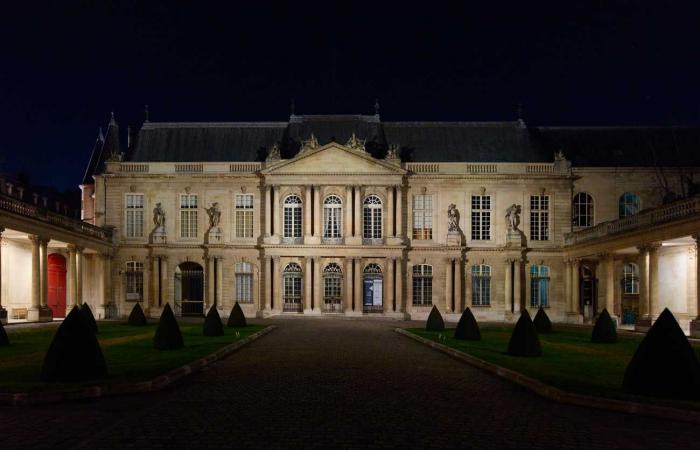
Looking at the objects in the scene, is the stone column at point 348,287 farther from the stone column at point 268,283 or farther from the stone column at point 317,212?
the stone column at point 268,283

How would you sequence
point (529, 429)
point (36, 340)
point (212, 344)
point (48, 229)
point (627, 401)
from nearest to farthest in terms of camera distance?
point (529, 429)
point (627, 401)
point (212, 344)
point (36, 340)
point (48, 229)

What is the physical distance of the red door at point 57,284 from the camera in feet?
148

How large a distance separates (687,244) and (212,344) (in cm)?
2538

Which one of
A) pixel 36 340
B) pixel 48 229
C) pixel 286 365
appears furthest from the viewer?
pixel 48 229

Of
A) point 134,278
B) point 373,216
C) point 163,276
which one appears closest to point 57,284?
point 134,278

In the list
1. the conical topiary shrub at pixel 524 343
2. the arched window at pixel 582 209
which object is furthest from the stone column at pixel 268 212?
the conical topiary shrub at pixel 524 343

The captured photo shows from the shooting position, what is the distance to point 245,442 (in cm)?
894

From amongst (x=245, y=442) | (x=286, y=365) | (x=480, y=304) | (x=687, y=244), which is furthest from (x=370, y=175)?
(x=245, y=442)

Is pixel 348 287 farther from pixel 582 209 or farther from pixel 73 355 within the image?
pixel 73 355

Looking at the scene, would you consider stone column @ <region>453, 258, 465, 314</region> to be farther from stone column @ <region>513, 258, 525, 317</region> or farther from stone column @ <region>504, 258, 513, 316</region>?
stone column @ <region>513, 258, 525, 317</region>

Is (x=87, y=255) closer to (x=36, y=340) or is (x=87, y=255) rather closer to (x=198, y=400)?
(x=36, y=340)

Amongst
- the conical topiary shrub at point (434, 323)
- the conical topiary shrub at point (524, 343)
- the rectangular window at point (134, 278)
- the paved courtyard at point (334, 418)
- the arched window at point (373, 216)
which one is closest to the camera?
the paved courtyard at point (334, 418)

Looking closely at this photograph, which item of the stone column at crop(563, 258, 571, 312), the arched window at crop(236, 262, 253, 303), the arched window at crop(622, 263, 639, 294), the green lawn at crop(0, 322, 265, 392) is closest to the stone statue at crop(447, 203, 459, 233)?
the stone column at crop(563, 258, 571, 312)

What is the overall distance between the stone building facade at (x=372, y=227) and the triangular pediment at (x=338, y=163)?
0.06m
